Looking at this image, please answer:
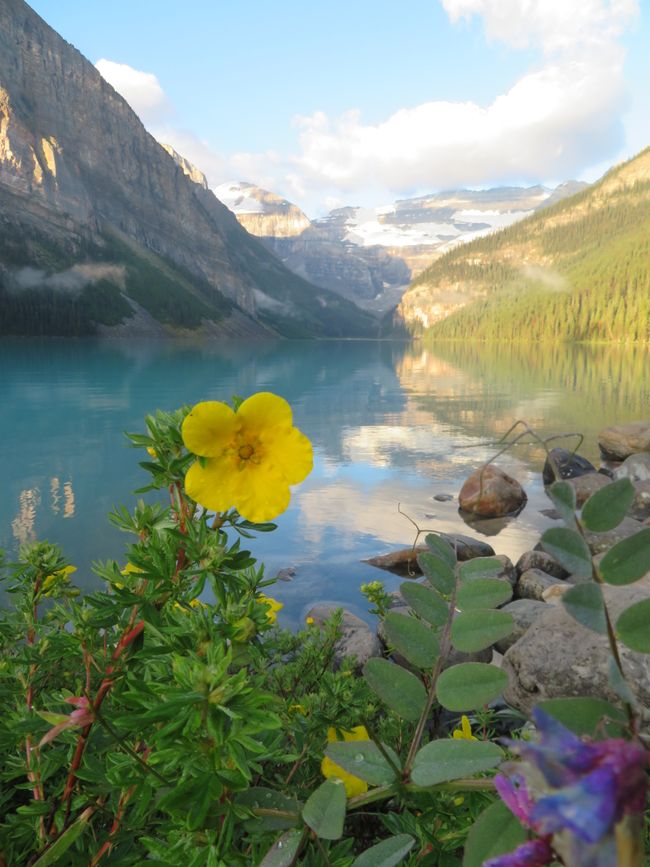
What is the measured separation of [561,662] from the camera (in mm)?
4473

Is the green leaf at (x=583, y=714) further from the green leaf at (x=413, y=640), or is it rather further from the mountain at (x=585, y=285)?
the mountain at (x=585, y=285)

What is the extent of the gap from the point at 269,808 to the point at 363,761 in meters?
0.24

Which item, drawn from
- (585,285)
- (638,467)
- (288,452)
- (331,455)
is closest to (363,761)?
(288,452)

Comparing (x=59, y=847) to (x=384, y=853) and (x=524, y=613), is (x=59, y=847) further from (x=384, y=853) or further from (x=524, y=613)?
(x=524, y=613)

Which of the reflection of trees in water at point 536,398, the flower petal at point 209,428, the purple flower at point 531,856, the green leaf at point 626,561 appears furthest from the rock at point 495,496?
the purple flower at point 531,856

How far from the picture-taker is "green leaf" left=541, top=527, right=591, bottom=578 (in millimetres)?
637

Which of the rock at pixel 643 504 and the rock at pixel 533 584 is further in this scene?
the rock at pixel 643 504

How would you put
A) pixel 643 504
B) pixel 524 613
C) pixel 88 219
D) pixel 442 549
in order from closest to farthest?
pixel 442 549 → pixel 524 613 → pixel 643 504 → pixel 88 219

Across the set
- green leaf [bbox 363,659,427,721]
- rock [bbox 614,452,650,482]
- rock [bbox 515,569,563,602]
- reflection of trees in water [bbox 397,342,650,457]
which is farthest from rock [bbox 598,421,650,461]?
green leaf [bbox 363,659,427,721]

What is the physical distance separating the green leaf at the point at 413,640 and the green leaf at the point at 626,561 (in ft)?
1.35

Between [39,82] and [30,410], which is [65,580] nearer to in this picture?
[30,410]

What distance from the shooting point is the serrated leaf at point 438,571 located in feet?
3.52

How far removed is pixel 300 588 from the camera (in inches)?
364

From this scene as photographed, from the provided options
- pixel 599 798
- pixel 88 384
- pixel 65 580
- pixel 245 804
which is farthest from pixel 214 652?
pixel 88 384
